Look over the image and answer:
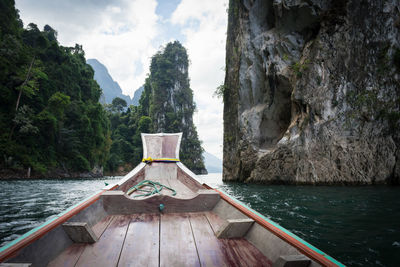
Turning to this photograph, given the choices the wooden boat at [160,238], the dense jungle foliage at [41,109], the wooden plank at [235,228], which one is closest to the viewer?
the wooden boat at [160,238]

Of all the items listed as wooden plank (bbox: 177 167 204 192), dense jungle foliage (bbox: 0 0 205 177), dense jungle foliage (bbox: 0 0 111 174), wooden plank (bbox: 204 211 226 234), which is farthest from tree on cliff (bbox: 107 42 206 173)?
wooden plank (bbox: 204 211 226 234)

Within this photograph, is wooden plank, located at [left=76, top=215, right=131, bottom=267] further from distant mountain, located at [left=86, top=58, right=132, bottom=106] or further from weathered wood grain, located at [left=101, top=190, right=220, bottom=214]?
distant mountain, located at [left=86, top=58, right=132, bottom=106]

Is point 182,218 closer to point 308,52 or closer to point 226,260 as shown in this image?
point 226,260

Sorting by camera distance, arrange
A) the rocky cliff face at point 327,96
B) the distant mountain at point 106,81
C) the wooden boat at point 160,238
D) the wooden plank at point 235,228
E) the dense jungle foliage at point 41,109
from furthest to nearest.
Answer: the distant mountain at point 106,81, the dense jungle foliage at point 41,109, the rocky cliff face at point 327,96, the wooden plank at point 235,228, the wooden boat at point 160,238

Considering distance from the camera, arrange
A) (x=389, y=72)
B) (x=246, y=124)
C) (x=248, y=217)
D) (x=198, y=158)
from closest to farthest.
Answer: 1. (x=248, y=217)
2. (x=389, y=72)
3. (x=246, y=124)
4. (x=198, y=158)

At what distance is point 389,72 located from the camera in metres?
9.70

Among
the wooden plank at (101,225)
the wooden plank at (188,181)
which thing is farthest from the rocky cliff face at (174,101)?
the wooden plank at (101,225)

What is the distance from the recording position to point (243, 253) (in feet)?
4.93

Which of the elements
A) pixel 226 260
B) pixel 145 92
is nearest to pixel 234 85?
pixel 226 260

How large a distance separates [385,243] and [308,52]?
11467mm

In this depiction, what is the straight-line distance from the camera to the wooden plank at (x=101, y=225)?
1.81 m

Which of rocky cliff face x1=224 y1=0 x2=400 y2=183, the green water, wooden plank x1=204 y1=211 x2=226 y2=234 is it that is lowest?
the green water

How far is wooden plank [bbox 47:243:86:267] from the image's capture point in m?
1.31

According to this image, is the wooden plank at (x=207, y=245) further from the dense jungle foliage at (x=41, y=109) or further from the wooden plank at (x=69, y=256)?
the dense jungle foliage at (x=41, y=109)
